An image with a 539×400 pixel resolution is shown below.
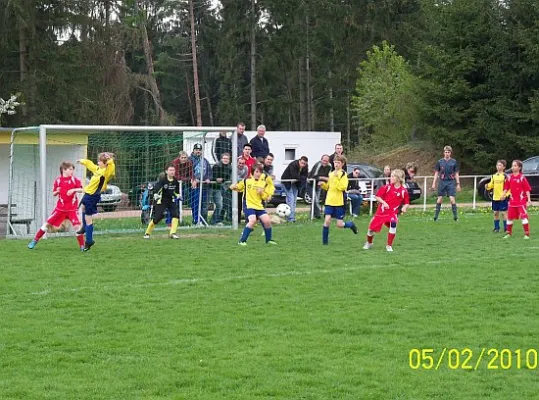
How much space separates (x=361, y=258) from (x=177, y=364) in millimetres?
7104

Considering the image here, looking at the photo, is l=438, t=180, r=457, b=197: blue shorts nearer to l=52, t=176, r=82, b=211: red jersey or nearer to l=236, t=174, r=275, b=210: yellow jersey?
l=236, t=174, r=275, b=210: yellow jersey

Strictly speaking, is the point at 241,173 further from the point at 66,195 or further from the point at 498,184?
the point at 66,195

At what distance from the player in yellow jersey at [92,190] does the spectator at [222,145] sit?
5.89 meters

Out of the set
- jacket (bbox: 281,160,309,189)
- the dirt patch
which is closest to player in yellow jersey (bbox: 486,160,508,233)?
jacket (bbox: 281,160,309,189)

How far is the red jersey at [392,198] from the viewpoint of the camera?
50.6 ft

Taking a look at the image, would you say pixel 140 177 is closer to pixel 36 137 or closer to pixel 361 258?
pixel 36 137

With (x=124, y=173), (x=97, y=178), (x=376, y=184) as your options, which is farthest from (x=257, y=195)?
(x=376, y=184)

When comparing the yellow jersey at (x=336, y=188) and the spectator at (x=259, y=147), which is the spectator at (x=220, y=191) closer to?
the spectator at (x=259, y=147)

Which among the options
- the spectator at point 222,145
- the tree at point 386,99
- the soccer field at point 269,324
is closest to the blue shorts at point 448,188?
the spectator at point 222,145

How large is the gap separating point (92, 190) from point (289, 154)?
21.2 m

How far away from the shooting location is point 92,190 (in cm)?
1570

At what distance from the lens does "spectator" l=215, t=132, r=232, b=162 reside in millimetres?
21641

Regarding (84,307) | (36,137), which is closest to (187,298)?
(84,307)

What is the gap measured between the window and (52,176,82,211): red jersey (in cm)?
2057
